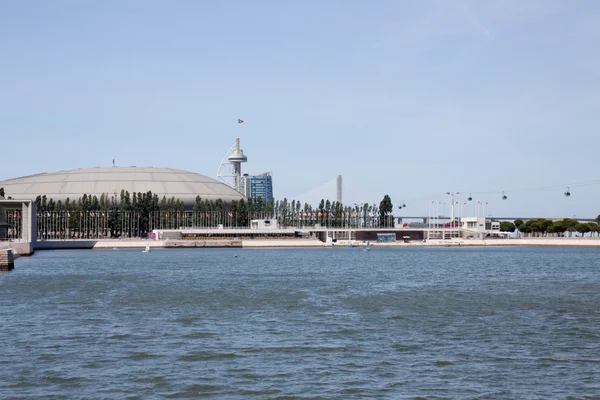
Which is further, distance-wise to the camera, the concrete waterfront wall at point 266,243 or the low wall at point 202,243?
the low wall at point 202,243

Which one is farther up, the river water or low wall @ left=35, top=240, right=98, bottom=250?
low wall @ left=35, top=240, right=98, bottom=250

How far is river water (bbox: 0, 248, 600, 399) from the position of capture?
22.1 meters

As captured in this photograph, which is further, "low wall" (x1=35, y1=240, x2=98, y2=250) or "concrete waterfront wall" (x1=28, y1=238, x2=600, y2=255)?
"concrete waterfront wall" (x1=28, y1=238, x2=600, y2=255)

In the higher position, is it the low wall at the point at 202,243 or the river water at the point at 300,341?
the low wall at the point at 202,243

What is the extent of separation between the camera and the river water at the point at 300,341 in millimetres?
22134

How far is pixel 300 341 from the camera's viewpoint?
29.8 metres

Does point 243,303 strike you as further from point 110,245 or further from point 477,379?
point 110,245

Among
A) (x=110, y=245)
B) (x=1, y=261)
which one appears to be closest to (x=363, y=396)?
(x=1, y=261)

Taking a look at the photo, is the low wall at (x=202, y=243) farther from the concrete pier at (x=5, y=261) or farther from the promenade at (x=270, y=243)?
the concrete pier at (x=5, y=261)

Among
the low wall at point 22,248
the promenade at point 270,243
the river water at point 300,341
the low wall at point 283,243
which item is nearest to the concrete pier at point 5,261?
the river water at point 300,341

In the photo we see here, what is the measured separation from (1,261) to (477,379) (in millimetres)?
60701

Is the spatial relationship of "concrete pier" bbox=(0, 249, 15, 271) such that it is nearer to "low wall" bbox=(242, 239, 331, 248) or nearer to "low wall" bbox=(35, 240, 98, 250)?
"low wall" bbox=(35, 240, 98, 250)

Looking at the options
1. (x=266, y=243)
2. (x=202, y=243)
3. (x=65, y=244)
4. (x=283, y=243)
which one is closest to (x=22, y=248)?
(x=65, y=244)

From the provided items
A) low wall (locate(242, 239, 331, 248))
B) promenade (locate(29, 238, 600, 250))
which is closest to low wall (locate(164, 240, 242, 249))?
promenade (locate(29, 238, 600, 250))
